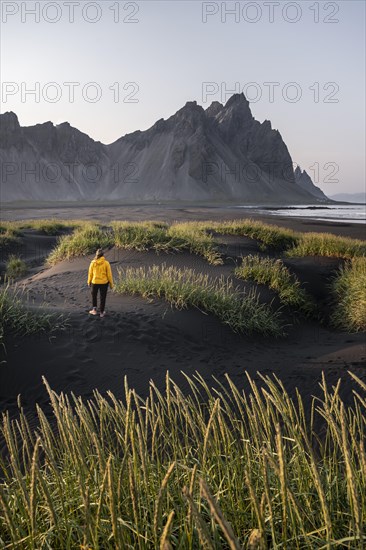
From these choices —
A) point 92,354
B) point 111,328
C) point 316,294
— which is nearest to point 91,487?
point 92,354

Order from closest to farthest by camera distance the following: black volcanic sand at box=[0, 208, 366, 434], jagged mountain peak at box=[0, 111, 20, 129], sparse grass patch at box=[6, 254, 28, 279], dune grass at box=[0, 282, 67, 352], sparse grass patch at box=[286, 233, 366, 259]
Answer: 1. black volcanic sand at box=[0, 208, 366, 434]
2. dune grass at box=[0, 282, 67, 352]
3. sparse grass patch at box=[6, 254, 28, 279]
4. sparse grass patch at box=[286, 233, 366, 259]
5. jagged mountain peak at box=[0, 111, 20, 129]

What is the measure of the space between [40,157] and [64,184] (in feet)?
42.0

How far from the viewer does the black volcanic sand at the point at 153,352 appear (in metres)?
6.62

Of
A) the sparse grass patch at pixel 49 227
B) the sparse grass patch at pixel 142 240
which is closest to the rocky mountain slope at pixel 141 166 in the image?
the sparse grass patch at pixel 49 227

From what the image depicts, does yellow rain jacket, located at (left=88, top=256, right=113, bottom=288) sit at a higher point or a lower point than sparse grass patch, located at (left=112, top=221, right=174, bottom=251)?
lower

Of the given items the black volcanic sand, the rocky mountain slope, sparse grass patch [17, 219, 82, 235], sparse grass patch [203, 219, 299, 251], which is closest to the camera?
the black volcanic sand

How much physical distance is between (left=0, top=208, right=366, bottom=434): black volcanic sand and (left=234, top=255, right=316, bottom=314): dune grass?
17.3 inches

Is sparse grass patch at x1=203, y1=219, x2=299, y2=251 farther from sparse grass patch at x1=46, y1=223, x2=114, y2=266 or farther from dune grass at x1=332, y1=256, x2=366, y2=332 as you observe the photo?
sparse grass patch at x1=46, y1=223, x2=114, y2=266

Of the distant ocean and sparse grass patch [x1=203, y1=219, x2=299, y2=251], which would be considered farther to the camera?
the distant ocean

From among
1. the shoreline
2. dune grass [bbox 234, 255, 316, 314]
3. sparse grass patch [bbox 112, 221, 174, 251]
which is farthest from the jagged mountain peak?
dune grass [bbox 234, 255, 316, 314]

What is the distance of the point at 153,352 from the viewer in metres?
7.99

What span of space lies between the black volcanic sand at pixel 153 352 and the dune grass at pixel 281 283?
0.44 m

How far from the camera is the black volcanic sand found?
662 centimetres

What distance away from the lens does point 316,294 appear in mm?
13578
